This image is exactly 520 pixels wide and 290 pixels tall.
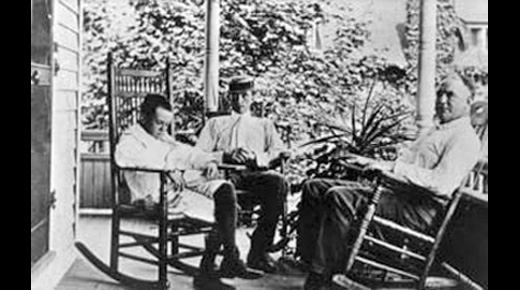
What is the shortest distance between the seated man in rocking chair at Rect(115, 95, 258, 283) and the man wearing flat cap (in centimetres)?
6

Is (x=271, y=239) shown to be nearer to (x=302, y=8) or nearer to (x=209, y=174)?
(x=209, y=174)

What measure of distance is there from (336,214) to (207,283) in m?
0.55

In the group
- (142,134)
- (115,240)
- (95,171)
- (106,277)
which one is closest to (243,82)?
(142,134)

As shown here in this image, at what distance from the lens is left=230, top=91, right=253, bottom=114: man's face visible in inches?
120

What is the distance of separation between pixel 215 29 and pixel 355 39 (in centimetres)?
53

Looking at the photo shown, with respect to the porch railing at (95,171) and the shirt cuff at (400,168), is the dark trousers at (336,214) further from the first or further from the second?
the porch railing at (95,171)

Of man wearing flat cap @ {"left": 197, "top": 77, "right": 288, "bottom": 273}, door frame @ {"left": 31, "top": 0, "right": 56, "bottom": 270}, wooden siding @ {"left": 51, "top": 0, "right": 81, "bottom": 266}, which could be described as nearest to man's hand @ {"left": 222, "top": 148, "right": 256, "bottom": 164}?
man wearing flat cap @ {"left": 197, "top": 77, "right": 288, "bottom": 273}

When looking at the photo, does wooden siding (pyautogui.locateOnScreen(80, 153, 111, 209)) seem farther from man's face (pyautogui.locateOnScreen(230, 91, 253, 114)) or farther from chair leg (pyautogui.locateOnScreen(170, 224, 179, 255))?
man's face (pyautogui.locateOnScreen(230, 91, 253, 114))

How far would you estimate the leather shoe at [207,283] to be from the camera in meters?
3.05

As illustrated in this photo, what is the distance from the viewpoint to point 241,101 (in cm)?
306

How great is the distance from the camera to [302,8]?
305 centimetres

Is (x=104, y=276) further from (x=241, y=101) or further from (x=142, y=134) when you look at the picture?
(x=241, y=101)

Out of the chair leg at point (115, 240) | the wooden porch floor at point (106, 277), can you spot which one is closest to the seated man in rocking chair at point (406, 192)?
the wooden porch floor at point (106, 277)
